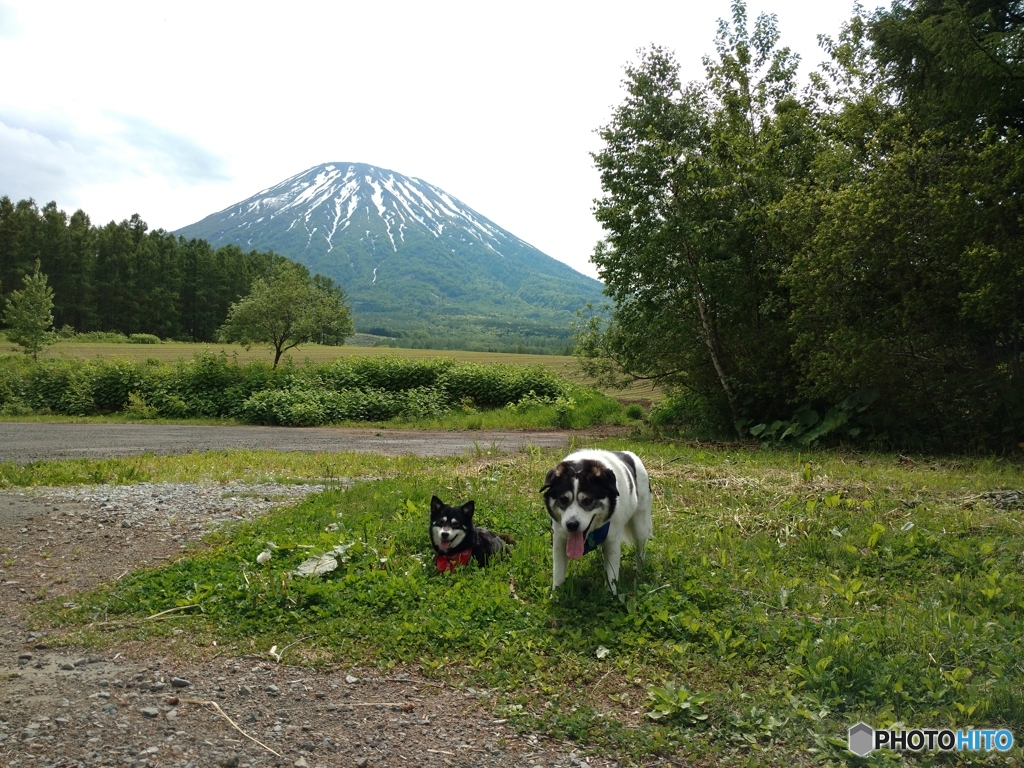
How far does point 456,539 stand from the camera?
21.9 feet

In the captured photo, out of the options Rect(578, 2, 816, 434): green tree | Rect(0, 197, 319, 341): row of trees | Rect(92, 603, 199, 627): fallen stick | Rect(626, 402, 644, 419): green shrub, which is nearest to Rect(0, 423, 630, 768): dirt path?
Rect(92, 603, 199, 627): fallen stick

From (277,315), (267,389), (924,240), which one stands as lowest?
(267,389)

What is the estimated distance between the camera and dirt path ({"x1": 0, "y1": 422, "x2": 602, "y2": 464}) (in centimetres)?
1731

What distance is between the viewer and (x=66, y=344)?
6050cm

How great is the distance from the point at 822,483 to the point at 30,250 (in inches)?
3366

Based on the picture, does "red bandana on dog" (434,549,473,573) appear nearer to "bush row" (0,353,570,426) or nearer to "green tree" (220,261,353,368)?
"bush row" (0,353,570,426)

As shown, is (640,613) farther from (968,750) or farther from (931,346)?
(931,346)

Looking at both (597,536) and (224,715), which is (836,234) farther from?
(224,715)

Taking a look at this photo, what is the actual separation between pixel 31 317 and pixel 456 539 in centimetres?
4016

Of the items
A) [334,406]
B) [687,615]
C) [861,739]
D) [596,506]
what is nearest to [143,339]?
[334,406]

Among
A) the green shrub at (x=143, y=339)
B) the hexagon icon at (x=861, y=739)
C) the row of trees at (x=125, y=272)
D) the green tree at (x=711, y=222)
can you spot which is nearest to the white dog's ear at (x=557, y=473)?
the hexagon icon at (x=861, y=739)

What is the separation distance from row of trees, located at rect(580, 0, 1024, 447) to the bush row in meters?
8.73

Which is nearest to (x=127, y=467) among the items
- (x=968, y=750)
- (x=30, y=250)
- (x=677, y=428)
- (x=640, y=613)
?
(x=640, y=613)

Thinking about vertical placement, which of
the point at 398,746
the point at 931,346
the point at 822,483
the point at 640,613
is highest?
the point at 931,346
